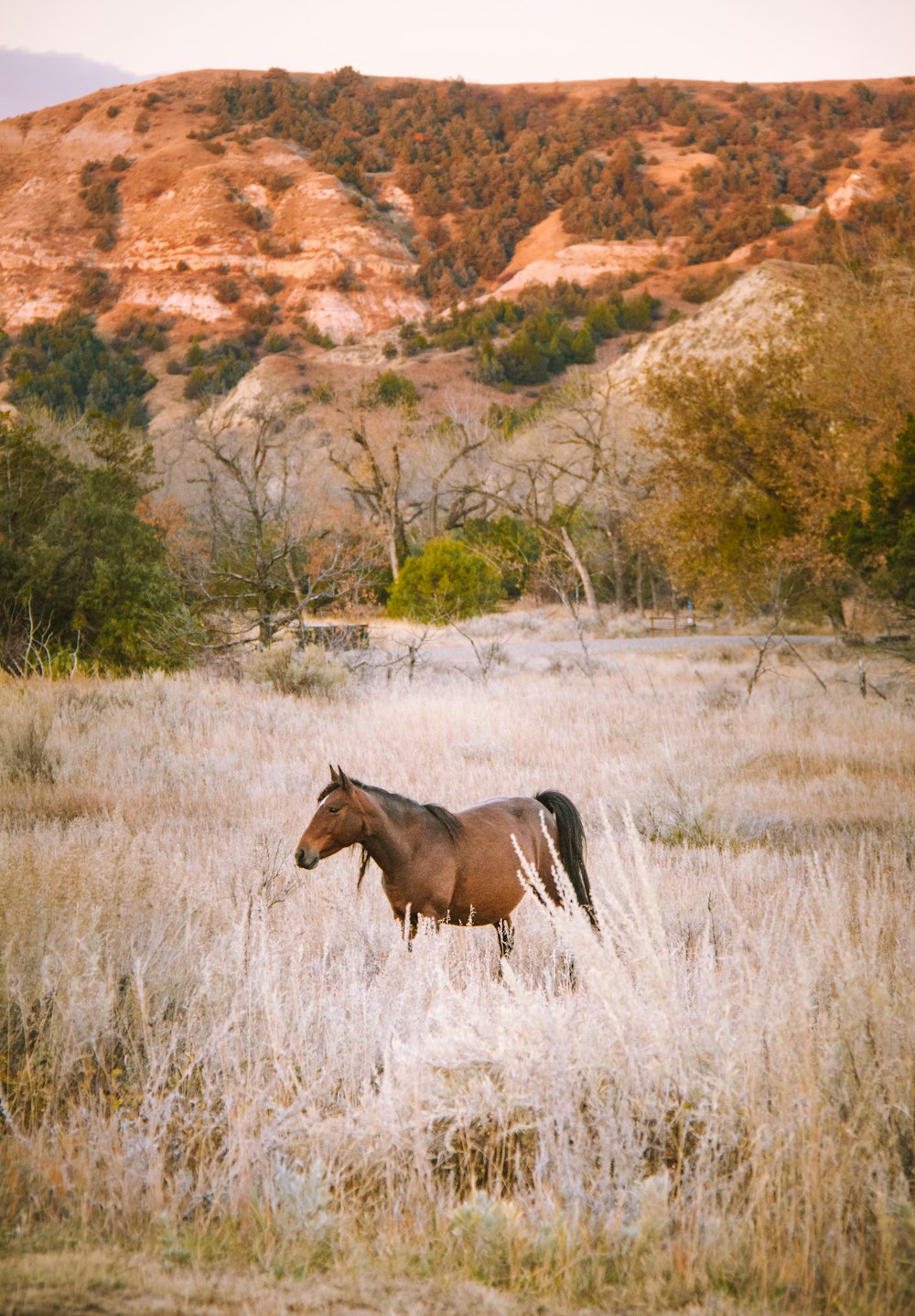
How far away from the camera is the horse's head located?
3234 millimetres

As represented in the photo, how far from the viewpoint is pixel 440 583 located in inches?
1091

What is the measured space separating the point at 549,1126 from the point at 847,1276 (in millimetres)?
717

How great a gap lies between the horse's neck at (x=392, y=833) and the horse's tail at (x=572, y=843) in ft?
2.40

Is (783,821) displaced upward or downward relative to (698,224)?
downward

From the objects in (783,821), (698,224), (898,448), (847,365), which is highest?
(698,224)

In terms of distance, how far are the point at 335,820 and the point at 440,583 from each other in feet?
80.8

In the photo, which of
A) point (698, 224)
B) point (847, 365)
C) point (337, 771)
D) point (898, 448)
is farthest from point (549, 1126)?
point (698, 224)

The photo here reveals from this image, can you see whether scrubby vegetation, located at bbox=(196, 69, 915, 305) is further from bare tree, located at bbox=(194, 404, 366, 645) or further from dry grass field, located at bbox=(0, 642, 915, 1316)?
dry grass field, located at bbox=(0, 642, 915, 1316)

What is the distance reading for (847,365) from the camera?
58.9 feet

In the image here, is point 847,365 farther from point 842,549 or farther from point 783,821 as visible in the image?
point 783,821

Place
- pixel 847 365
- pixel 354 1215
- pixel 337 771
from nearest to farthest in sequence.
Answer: pixel 354 1215, pixel 337 771, pixel 847 365

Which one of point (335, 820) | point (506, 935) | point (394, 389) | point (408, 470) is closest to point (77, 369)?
point (394, 389)

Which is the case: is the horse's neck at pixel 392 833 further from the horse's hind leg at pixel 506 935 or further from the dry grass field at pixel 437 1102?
the horse's hind leg at pixel 506 935

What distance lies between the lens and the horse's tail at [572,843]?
3857 millimetres
